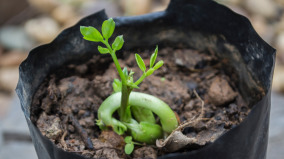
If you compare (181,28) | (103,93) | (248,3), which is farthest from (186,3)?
(248,3)

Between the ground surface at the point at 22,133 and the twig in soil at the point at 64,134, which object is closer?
the twig in soil at the point at 64,134

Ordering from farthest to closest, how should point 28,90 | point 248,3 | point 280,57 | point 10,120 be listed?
point 248,3 → point 280,57 → point 10,120 → point 28,90

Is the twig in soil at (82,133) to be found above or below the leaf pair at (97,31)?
below

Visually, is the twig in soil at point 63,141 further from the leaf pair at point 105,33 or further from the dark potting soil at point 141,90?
the leaf pair at point 105,33

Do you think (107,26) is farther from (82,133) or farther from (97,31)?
(82,133)

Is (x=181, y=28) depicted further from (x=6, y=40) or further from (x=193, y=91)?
(x=6, y=40)

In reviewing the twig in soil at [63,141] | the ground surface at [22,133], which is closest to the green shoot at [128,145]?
the twig in soil at [63,141]
